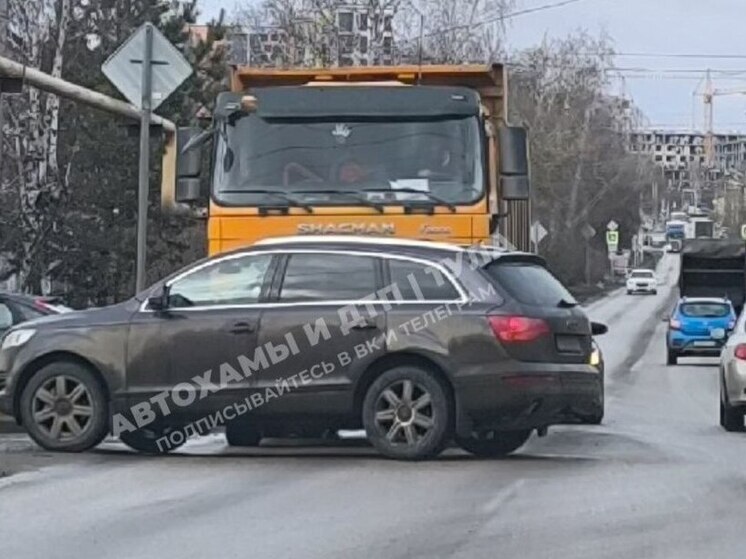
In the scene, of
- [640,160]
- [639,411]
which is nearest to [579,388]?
[639,411]

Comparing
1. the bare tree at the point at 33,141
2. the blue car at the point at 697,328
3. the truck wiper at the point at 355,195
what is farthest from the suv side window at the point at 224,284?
the blue car at the point at 697,328

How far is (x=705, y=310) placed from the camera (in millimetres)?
39000

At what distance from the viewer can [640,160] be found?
10100 centimetres

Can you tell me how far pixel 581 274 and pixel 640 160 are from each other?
10.1 metres

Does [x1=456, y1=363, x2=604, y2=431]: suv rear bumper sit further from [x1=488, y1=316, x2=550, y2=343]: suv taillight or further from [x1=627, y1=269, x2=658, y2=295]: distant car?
[x1=627, y1=269, x2=658, y2=295]: distant car

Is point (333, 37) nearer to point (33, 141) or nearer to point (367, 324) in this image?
point (33, 141)

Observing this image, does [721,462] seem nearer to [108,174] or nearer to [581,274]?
[108,174]

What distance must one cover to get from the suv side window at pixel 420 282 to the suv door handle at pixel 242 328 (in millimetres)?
1177

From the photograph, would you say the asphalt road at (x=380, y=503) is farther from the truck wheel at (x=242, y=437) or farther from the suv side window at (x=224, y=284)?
the suv side window at (x=224, y=284)

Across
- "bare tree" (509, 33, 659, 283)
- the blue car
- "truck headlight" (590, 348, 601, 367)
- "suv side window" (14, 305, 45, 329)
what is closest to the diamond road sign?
"suv side window" (14, 305, 45, 329)

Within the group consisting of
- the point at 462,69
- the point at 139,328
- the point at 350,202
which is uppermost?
the point at 462,69

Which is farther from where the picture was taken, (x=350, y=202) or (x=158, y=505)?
(x=350, y=202)

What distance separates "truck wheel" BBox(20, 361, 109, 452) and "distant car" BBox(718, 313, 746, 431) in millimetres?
7021

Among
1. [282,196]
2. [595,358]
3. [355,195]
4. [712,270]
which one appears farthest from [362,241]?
[712,270]
